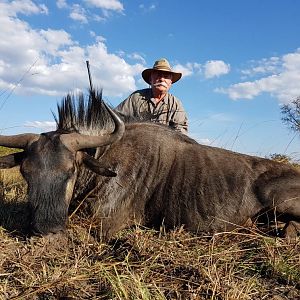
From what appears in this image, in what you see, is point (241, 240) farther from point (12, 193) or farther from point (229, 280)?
point (12, 193)

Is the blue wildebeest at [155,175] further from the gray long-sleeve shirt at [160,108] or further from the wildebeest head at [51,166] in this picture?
the gray long-sleeve shirt at [160,108]

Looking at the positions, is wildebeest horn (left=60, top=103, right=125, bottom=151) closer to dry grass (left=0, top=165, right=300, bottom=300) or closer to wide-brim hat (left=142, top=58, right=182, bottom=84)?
dry grass (left=0, top=165, right=300, bottom=300)

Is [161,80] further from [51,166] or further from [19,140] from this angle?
[51,166]

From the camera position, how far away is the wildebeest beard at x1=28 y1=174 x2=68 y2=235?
3.29 meters

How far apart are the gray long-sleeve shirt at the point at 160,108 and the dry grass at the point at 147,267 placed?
2883 millimetres

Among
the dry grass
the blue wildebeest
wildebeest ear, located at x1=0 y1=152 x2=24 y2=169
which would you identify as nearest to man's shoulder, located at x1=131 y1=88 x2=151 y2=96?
the blue wildebeest

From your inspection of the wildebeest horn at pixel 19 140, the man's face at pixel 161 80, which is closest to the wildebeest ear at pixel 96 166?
the wildebeest horn at pixel 19 140

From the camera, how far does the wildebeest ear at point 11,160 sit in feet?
12.9

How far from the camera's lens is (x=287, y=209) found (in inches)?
160

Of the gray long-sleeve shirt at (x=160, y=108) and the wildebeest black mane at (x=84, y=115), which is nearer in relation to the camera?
the wildebeest black mane at (x=84, y=115)

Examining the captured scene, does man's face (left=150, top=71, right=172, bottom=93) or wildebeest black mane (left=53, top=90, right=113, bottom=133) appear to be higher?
man's face (left=150, top=71, right=172, bottom=93)

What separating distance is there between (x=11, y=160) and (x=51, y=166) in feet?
2.11

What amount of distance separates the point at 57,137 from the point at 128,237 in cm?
104

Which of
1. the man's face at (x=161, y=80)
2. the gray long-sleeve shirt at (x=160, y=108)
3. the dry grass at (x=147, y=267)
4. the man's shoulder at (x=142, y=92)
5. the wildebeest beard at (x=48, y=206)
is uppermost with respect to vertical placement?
the man's face at (x=161, y=80)
